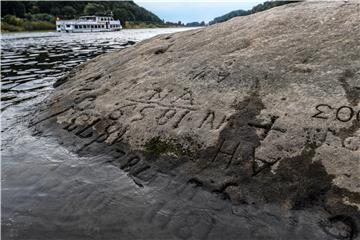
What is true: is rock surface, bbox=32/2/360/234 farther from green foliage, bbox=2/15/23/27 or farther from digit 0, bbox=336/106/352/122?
green foliage, bbox=2/15/23/27

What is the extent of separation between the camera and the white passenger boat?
83319 millimetres

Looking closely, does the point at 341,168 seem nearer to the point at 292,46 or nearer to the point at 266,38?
the point at 292,46

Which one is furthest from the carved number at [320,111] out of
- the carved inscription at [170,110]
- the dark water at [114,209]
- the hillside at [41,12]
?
the hillside at [41,12]

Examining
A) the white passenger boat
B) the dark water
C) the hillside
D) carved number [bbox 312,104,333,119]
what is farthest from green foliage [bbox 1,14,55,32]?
carved number [bbox 312,104,333,119]

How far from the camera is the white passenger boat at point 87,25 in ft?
273

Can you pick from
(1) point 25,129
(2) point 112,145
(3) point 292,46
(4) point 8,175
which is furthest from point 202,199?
(1) point 25,129

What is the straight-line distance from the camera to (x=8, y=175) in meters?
5.70

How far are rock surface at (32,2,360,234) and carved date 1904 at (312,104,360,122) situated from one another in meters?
0.01

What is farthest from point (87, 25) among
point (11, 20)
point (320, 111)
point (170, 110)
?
point (320, 111)

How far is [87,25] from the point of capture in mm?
88625

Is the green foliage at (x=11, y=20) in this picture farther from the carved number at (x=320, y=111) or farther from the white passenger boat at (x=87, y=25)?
the carved number at (x=320, y=111)

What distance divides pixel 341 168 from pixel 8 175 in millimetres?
4748

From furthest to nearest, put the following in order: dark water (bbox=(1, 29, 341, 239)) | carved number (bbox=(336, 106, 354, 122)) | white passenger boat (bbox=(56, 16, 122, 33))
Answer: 1. white passenger boat (bbox=(56, 16, 122, 33))
2. carved number (bbox=(336, 106, 354, 122))
3. dark water (bbox=(1, 29, 341, 239))

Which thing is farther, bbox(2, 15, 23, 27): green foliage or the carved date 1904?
bbox(2, 15, 23, 27): green foliage
